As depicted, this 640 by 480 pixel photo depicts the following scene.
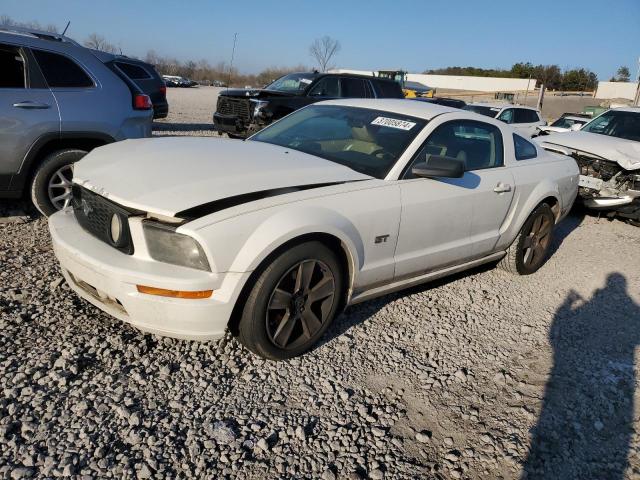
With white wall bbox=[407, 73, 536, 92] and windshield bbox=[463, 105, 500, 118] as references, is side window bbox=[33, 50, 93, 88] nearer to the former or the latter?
windshield bbox=[463, 105, 500, 118]

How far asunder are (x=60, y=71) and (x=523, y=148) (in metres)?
4.45

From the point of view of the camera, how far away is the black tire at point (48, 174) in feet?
14.9

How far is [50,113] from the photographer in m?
4.52

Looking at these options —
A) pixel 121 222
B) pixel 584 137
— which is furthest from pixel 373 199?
pixel 584 137

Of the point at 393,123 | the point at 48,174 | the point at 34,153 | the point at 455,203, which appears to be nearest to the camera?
the point at 455,203

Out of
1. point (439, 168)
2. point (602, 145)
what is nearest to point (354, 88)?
point (602, 145)

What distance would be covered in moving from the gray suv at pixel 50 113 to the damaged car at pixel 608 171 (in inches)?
240

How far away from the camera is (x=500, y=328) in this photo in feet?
12.6

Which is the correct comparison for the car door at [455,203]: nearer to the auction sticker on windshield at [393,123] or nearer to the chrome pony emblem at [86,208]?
the auction sticker on windshield at [393,123]

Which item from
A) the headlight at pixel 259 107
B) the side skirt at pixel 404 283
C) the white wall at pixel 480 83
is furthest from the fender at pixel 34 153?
the white wall at pixel 480 83

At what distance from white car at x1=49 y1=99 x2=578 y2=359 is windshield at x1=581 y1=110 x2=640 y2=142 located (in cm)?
503

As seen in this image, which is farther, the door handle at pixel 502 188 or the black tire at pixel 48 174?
the black tire at pixel 48 174

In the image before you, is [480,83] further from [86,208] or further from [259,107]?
[86,208]

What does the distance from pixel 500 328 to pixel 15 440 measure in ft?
10.5
